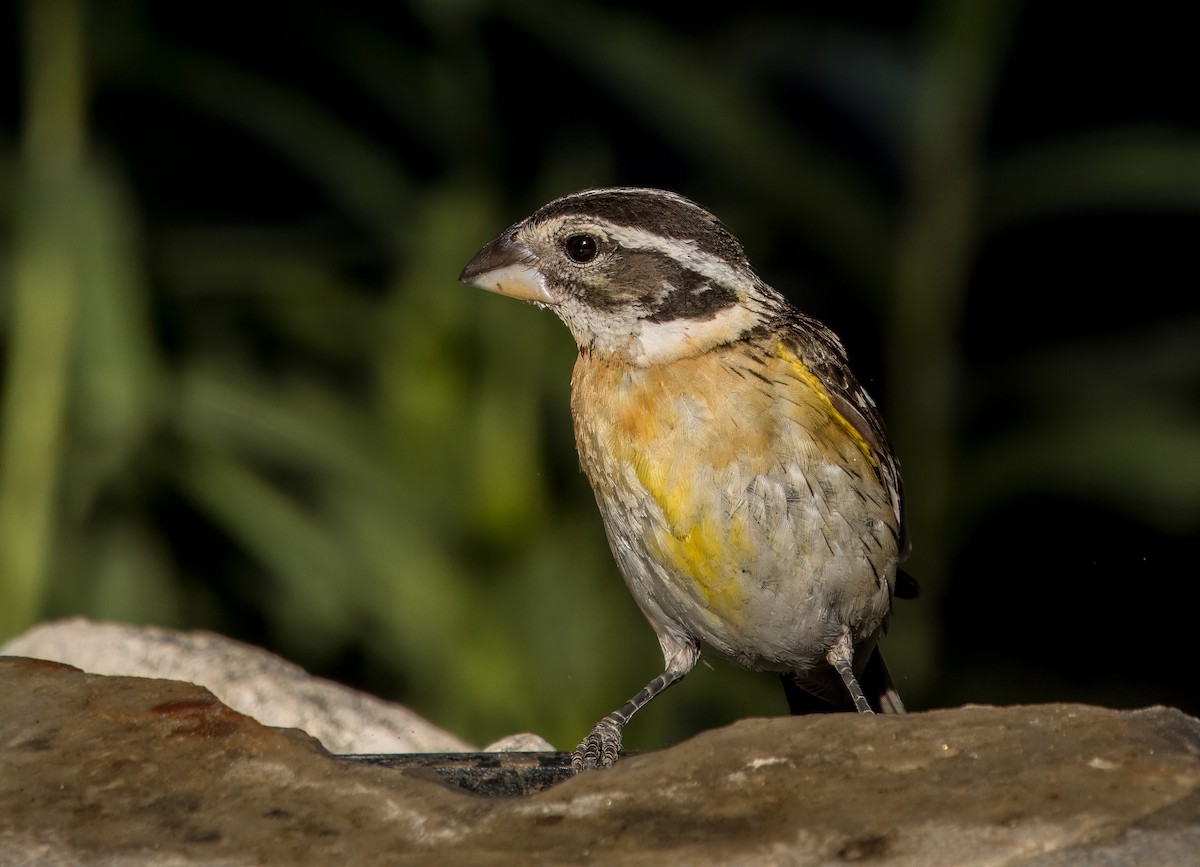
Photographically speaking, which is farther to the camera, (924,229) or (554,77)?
(554,77)

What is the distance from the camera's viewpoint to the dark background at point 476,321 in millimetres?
5848

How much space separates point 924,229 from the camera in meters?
6.04

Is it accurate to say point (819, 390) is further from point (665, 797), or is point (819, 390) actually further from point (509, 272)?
point (665, 797)

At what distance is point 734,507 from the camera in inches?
156

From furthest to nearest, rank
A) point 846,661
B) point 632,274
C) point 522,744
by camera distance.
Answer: point 522,744 < point 846,661 < point 632,274

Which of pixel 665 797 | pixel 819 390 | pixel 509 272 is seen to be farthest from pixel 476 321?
pixel 665 797

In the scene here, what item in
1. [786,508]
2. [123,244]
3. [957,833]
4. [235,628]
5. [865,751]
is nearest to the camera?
[957,833]

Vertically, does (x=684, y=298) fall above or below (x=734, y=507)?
above

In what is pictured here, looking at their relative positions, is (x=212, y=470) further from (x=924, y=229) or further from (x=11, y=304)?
(x=924, y=229)

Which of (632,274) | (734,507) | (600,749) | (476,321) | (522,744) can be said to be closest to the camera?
(734,507)

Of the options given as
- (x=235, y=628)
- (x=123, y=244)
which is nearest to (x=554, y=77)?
(x=123, y=244)

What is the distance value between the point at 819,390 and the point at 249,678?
1622mm

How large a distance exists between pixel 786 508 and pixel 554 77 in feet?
10.2

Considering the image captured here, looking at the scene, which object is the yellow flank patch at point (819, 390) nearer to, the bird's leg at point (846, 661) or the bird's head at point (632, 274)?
the bird's head at point (632, 274)
